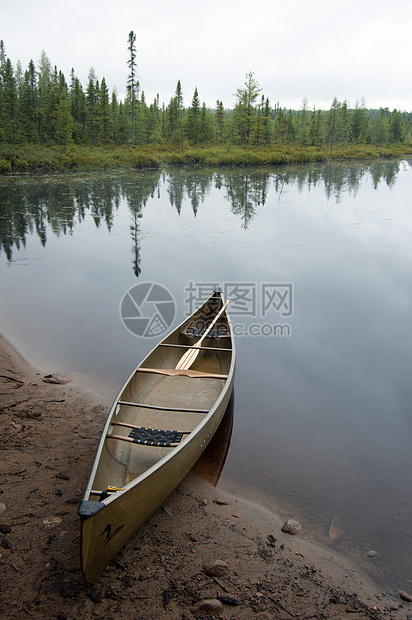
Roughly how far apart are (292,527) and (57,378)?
3.95m

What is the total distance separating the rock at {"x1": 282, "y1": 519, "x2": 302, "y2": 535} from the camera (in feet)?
13.0

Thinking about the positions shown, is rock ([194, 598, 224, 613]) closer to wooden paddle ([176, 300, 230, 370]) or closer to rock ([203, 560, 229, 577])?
rock ([203, 560, 229, 577])

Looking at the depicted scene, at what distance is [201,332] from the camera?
24.7 feet

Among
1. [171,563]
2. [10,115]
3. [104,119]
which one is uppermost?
[104,119]

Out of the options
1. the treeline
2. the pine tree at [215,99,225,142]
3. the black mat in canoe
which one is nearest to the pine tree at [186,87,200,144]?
the treeline

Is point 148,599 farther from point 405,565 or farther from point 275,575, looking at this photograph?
point 405,565

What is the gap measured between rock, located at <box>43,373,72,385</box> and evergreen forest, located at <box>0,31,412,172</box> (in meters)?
29.7

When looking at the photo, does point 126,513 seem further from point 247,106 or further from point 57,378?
point 247,106

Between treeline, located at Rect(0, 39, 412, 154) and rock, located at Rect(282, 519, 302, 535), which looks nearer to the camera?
rock, located at Rect(282, 519, 302, 535)

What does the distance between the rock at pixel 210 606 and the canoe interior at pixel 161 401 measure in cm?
110

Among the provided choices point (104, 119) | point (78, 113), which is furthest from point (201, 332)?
point (78, 113)

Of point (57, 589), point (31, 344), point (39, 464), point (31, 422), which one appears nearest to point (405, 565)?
point (57, 589)

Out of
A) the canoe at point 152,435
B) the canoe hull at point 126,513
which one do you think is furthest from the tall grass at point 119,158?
the canoe hull at point 126,513

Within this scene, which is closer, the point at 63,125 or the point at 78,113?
the point at 63,125
